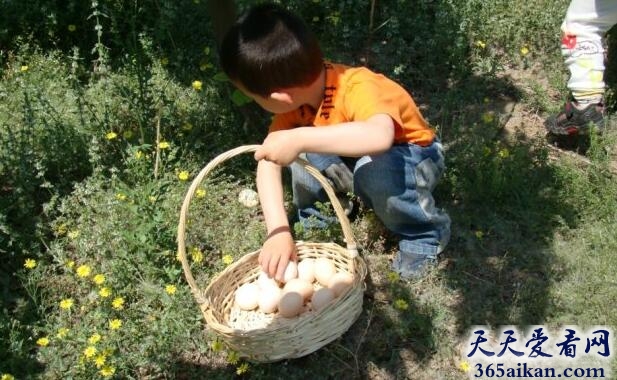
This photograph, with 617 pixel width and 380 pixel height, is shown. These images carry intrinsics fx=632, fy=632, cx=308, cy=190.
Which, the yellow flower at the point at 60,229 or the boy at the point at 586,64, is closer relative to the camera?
the yellow flower at the point at 60,229

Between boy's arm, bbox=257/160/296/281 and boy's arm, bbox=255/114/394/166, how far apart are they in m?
0.33

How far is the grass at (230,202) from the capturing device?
2268 mm

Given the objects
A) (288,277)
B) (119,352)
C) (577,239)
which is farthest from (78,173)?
(577,239)

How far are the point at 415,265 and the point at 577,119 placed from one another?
1.08 meters

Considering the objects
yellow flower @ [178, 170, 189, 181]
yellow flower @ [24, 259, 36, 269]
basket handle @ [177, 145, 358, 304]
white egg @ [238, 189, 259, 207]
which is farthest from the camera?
white egg @ [238, 189, 259, 207]

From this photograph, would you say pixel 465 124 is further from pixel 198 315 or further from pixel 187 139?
pixel 198 315

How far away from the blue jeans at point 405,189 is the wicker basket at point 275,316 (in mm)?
200

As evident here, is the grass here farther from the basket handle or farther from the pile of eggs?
the basket handle

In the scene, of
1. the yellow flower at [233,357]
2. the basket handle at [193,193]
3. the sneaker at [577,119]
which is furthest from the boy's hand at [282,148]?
the sneaker at [577,119]

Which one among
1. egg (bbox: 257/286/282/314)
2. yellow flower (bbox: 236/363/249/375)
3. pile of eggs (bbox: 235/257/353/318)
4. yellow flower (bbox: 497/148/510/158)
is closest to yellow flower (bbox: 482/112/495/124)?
yellow flower (bbox: 497/148/510/158)

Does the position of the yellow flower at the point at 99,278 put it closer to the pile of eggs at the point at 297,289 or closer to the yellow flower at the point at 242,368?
the pile of eggs at the point at 297,289

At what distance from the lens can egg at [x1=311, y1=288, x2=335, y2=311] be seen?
2258 mm

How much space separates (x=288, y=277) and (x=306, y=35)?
88cm

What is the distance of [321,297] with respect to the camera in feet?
7.42
